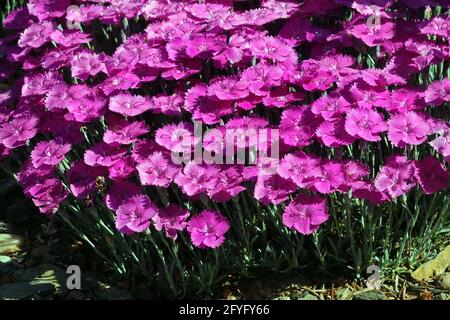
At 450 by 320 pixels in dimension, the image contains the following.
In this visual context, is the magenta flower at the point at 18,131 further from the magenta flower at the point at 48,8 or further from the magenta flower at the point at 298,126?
the magenta flower at the point at 298,126

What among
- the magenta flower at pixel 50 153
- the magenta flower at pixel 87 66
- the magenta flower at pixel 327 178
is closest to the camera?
the magenta flower at pixel 327 178

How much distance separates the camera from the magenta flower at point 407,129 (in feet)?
7.19

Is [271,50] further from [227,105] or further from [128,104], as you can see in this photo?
[128,104]

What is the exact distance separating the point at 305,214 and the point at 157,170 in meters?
0.48

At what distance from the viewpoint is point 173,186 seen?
236 centimetres

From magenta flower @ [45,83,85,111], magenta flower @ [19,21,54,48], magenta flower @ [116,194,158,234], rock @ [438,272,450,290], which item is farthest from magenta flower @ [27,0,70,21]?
rock @ [438,272,450,290]

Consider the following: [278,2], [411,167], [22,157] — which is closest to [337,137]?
[411,167]

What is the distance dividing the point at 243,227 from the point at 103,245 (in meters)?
0.57

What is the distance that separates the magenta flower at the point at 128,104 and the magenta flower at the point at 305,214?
23.6 inches

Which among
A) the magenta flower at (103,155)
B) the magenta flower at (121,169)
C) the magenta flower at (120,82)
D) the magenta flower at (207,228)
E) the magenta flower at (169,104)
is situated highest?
the magenta flower at (120,82)

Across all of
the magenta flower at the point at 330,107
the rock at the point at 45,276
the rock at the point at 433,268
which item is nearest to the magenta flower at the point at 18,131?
the rock at the point at 45,276

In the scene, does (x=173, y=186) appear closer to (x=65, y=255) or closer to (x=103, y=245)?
(x=103, y=245)

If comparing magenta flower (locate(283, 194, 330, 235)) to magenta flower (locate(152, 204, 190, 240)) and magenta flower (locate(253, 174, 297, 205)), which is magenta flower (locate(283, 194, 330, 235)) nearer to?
magenta flower (locate(253, 174, 297, 205))

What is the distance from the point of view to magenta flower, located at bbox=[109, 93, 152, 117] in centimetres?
238
